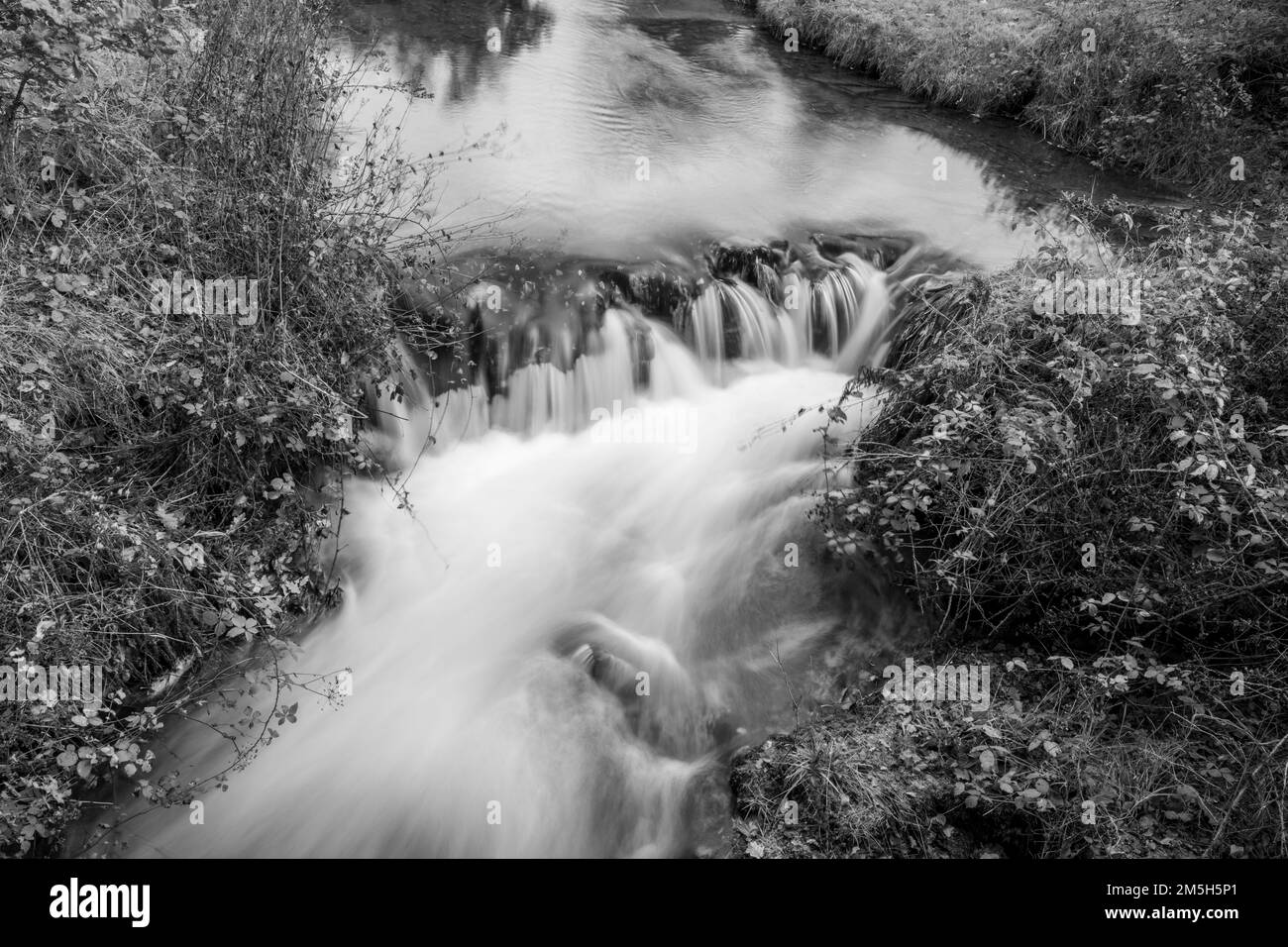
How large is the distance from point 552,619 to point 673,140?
719 centimetres

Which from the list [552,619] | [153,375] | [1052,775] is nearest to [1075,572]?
[1052,775]

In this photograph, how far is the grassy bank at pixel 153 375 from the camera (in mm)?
4238

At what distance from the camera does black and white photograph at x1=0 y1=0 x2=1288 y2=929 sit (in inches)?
169

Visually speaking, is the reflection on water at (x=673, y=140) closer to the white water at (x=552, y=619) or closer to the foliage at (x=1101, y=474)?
the white water at (x=552, y=619)

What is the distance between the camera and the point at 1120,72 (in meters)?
11.2

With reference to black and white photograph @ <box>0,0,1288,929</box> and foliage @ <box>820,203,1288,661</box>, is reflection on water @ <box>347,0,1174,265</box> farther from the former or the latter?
foliage @ <box>820,203,1288,661</box>

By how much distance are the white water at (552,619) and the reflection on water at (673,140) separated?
6.28 feet

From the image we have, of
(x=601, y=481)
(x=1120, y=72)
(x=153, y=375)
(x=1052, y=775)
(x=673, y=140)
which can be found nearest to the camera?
(x=1052, y=775)

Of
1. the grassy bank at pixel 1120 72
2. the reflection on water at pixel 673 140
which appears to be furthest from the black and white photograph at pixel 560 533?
the grassy bank at pixel 1120 72

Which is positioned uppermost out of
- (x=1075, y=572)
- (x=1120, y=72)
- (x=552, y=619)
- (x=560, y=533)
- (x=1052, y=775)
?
(x=1120, y=72)

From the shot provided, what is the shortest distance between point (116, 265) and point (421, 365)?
7.07 ft

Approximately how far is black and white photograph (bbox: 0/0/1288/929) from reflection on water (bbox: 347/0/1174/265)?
1.28 meters

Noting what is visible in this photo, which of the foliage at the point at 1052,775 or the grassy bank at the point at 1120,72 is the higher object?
the grassy bank at the point at 1120,72

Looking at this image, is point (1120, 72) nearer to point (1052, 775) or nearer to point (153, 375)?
point (1052, 775)
